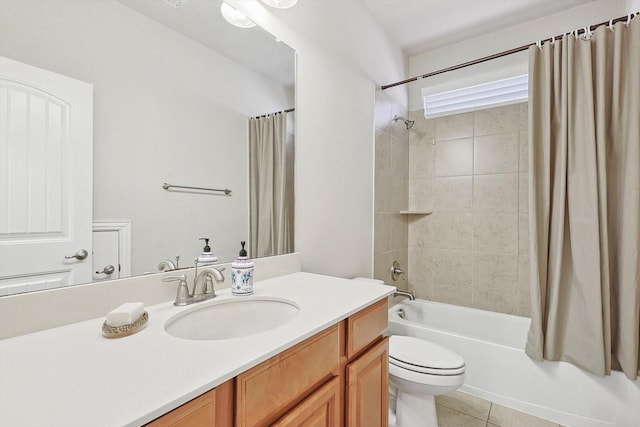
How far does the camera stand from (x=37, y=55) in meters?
0.73

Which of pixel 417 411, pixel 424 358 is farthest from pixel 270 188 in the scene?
pixel 417 411

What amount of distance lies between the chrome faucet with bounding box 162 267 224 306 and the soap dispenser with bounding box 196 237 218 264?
7 centimetres

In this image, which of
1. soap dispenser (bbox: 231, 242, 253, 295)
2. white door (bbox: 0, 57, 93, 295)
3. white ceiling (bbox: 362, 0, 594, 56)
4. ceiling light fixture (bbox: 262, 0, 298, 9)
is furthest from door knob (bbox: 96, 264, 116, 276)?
white ceiling (bbox: 362, 0, 594, 56)

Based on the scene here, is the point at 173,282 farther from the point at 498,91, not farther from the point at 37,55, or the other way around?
the point at 498,91

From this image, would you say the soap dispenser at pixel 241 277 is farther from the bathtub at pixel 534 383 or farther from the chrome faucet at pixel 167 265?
the bathtub at pixel 534 383

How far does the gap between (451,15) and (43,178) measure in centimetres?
263

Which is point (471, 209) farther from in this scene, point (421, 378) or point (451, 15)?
point (421, 378)

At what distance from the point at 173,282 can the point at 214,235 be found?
23 cm

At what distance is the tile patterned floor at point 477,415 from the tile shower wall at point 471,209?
822mm

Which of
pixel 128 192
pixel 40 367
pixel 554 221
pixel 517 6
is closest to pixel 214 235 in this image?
pixel 128 192

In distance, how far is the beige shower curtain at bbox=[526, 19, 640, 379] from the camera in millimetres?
1496

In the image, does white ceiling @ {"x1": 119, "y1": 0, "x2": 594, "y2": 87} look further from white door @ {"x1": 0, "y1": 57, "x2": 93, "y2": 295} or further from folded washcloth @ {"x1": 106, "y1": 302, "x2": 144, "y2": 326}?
folded washcloth @ {"x1": 106, "y1": 302, "x2": 144, "y2": 326}

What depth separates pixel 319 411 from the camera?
31.3 inches

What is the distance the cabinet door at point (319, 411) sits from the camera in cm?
70
